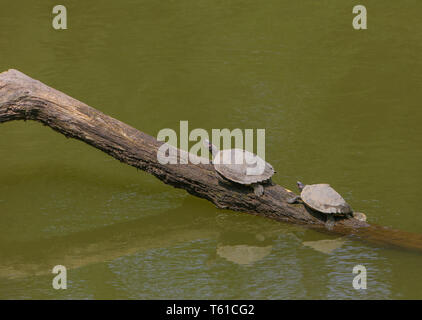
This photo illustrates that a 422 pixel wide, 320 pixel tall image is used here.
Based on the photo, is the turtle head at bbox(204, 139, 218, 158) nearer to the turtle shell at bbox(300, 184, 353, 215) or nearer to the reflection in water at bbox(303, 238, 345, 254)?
the turtle shell at bbox(300, 184, 353, 215)

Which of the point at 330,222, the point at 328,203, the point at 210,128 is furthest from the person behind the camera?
the point at 210,128

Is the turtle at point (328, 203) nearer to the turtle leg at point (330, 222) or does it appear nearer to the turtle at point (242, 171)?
the turtle leg at point (330, 222)

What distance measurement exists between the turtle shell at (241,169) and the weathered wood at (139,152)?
0.52ft

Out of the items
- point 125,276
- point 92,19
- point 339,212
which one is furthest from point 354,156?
point 92,19

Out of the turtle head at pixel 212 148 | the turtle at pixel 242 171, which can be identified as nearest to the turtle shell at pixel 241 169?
the turtle at pixel 242 171

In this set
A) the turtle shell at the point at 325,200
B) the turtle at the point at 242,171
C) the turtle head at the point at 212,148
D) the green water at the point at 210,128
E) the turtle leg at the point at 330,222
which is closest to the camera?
the green water at the point at 210,128

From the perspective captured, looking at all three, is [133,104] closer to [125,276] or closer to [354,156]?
[354,156]

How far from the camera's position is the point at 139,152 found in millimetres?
5863

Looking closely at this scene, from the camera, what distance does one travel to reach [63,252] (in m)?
5.43

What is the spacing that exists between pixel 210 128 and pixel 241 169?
Answer: 2014mm

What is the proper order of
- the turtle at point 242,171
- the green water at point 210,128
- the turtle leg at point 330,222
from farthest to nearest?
the turtle at point 242,171 → the turtle leg at point 330,222 → the green water at point 210,128

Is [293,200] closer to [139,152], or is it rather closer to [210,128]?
[139,152]

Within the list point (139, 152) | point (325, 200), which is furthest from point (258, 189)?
point (139, 152)

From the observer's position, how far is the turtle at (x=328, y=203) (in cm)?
517
